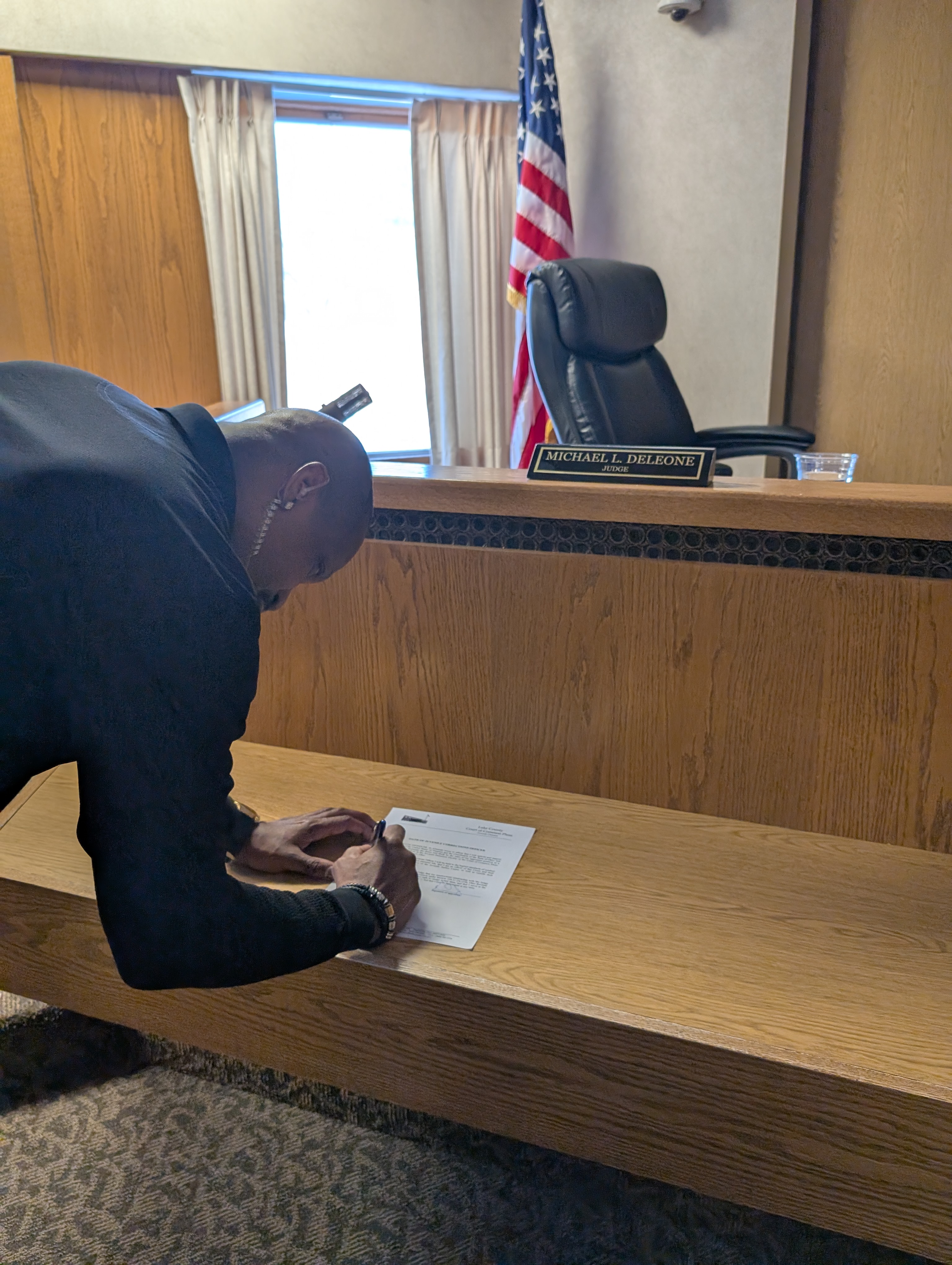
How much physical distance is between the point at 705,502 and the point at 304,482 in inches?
19.3

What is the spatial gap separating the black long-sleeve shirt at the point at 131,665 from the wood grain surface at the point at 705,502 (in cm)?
53

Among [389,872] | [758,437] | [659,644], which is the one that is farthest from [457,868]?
[758,437]

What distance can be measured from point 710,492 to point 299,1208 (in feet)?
3.53

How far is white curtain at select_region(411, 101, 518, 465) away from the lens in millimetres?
3533

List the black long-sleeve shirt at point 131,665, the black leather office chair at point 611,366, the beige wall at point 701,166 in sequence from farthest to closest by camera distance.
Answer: the beige wall at point 701,166
the black leather office chair at point 611,366
the black long-sleeve shirt at point 131,665

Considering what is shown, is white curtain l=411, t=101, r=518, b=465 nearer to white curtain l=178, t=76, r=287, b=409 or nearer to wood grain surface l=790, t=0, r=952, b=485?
white curtain l=178, t=76, r=287, b=409

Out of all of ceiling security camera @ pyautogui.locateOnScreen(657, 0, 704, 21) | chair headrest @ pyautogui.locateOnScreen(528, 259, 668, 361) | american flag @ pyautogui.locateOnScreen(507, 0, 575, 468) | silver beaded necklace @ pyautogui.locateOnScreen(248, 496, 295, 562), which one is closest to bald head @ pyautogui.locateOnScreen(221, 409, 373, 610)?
silver beaded necklace @ pyautogui.locateOnScreen(248, 496, 295, 562)

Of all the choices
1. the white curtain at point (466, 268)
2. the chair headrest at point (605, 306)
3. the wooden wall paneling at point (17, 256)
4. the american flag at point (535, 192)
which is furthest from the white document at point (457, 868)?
the wooden wall paneling at point (17, 256)

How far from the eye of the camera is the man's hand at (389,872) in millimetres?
986

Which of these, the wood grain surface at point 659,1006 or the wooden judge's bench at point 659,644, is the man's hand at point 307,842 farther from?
the wooden judge's bench at point 659,644

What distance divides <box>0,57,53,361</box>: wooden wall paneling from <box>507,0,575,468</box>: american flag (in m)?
1.69

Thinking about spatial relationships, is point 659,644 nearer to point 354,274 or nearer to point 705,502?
point 705,502

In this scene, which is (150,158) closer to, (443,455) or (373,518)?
(443,455)

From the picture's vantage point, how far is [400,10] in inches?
129
